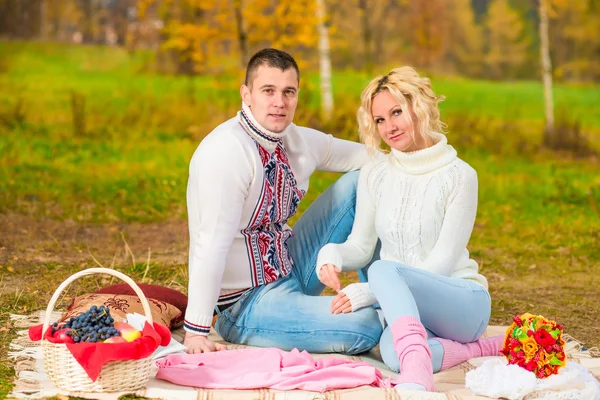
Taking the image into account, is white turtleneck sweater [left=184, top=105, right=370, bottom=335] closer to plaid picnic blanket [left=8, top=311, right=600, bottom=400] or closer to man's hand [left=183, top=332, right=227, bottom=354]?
man's hand [left=183, top=332, right=227, bottom=354]

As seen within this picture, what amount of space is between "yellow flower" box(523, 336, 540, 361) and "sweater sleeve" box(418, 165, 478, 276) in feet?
1.83

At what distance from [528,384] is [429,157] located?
113cm

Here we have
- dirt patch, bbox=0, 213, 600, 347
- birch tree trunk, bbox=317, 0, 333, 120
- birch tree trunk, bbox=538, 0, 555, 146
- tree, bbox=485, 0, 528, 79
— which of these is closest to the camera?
dirt patch, bbox=0, 213, 600, 347

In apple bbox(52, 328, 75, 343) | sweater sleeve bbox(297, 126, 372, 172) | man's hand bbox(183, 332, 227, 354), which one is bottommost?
man's hand bbox(183, 332, 227, 354)

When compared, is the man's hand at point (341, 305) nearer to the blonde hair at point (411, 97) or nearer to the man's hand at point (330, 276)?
the man's hand at point (330, 276)

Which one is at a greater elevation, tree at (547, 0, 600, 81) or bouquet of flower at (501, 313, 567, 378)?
tree at (547, 0, 600, 81)

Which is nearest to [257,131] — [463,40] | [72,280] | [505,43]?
[72,280]

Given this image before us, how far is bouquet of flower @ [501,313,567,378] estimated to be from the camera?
12.3ft

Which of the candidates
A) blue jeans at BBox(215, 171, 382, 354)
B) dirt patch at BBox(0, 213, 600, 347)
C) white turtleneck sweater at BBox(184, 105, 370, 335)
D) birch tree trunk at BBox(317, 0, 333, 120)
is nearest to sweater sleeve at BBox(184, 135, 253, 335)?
white turtleneck sweater at BBox(184, 105, 370, 335)

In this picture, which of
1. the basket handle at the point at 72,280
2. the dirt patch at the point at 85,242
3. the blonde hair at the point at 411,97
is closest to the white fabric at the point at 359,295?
the blonde hair at the point at 411,97

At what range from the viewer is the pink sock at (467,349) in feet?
13.8

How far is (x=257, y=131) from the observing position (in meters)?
4.36

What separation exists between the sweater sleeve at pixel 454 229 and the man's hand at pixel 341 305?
0.36m

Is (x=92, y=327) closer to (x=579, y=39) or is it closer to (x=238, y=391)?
(x=238, y=391)
